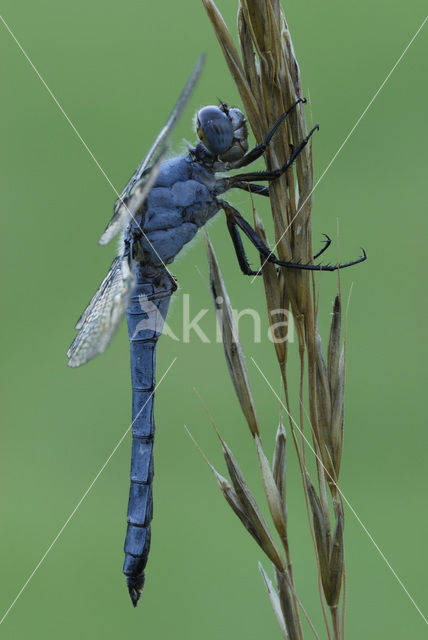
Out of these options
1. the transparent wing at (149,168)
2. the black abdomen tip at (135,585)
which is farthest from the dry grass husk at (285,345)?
the black abdomen tip at (135,585)

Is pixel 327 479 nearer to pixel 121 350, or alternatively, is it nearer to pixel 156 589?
pixel 156 589

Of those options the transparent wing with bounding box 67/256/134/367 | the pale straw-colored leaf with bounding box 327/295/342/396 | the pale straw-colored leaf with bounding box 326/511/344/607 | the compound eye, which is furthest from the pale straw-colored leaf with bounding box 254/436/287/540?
the compound eye

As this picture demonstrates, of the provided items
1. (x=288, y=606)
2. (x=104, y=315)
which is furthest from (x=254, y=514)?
(x=104, y=315)

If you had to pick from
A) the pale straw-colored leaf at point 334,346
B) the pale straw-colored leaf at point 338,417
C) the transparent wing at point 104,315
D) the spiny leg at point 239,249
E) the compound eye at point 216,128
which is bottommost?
the pale straw-colored leaf at point 338,417

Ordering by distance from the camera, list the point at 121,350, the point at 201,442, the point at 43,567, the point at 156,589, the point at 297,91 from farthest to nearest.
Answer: the point at 121,350 → the point at 201,442 → the point at 43,567 → the point at 156,589 → the point at 297,91

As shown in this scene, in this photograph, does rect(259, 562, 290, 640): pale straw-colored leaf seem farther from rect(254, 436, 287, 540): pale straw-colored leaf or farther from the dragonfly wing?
the dragonfly wing

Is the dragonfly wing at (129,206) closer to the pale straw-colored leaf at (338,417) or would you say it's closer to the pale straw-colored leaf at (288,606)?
the pale straw-colored leaf at (338,417)

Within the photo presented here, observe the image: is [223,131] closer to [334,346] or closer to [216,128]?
[216,128]

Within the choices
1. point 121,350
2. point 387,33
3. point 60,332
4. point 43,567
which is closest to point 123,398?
point 121,350
